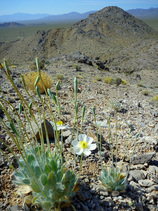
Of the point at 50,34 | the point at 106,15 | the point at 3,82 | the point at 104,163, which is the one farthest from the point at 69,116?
the point at 106,15

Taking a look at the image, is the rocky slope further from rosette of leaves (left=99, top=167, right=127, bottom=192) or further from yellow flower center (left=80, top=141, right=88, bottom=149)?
yellow flower center (left=80, top=141, right=88, bottom=149)

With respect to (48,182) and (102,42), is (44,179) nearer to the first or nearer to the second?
(48,182)

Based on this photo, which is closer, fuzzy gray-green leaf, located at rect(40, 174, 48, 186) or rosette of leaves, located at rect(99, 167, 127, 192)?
fuzzy gray-green leaf, located at rect(40, 174, 48, 186)

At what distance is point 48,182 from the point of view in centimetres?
119

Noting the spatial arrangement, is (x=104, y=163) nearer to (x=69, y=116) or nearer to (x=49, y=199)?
(x=49, y=199)

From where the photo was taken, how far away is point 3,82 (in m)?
5.36

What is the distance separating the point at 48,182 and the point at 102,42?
28964 mm

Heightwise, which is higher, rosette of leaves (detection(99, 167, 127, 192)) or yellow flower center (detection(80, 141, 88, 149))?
yellow flower center (detection(80, 141, 88, 149))

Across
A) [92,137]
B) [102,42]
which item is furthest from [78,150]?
[102,42]

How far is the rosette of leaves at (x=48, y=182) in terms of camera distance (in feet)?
3.99

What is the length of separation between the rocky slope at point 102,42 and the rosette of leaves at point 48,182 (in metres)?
19.2

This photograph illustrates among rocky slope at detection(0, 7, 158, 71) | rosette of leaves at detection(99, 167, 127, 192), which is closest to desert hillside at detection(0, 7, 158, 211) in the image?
rosette of leaves at detection(99, 167, 127, 192)

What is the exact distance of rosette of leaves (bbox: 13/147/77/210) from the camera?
1216mm

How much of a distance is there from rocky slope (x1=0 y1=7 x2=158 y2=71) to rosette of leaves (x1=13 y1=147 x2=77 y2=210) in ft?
63.1
